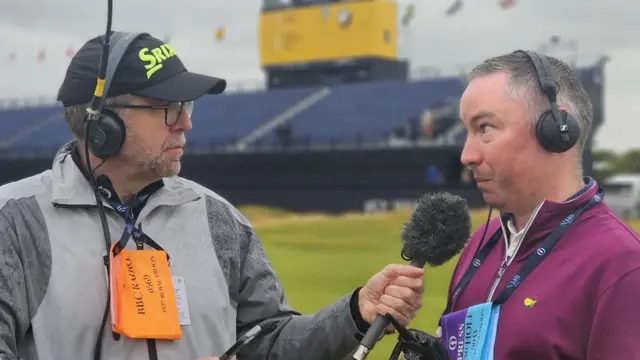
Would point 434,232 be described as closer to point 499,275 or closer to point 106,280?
point 499,275

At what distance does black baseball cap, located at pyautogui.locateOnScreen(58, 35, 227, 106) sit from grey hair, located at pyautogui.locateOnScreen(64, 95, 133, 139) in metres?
0.02

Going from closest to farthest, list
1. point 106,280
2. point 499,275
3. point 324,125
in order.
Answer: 1. point 499,275
2. point 106,280
3. point 324,125

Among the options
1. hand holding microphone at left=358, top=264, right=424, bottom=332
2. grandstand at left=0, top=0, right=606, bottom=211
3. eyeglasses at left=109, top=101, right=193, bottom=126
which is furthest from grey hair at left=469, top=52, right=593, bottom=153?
grandstand at left=0, top=0, right=606, bottom=211

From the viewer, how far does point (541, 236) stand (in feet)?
6.41

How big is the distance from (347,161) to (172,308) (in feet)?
80.0

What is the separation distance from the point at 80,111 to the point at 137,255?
442mm

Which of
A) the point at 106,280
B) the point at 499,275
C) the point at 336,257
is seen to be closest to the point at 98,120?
the point at 106,280

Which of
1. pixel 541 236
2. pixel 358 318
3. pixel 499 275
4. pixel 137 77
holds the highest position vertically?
pixel 137 77

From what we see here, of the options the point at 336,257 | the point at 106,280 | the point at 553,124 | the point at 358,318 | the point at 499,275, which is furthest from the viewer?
the point at 336,257

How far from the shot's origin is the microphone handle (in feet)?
6.26

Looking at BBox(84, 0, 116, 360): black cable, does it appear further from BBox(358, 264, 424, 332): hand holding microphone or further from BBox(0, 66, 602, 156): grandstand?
BBox(0, 66, 602, 156): grandstand

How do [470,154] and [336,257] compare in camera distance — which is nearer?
[470,154]

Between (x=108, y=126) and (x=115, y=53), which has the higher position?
(x=115, y=53)

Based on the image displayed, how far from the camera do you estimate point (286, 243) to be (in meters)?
17.8
